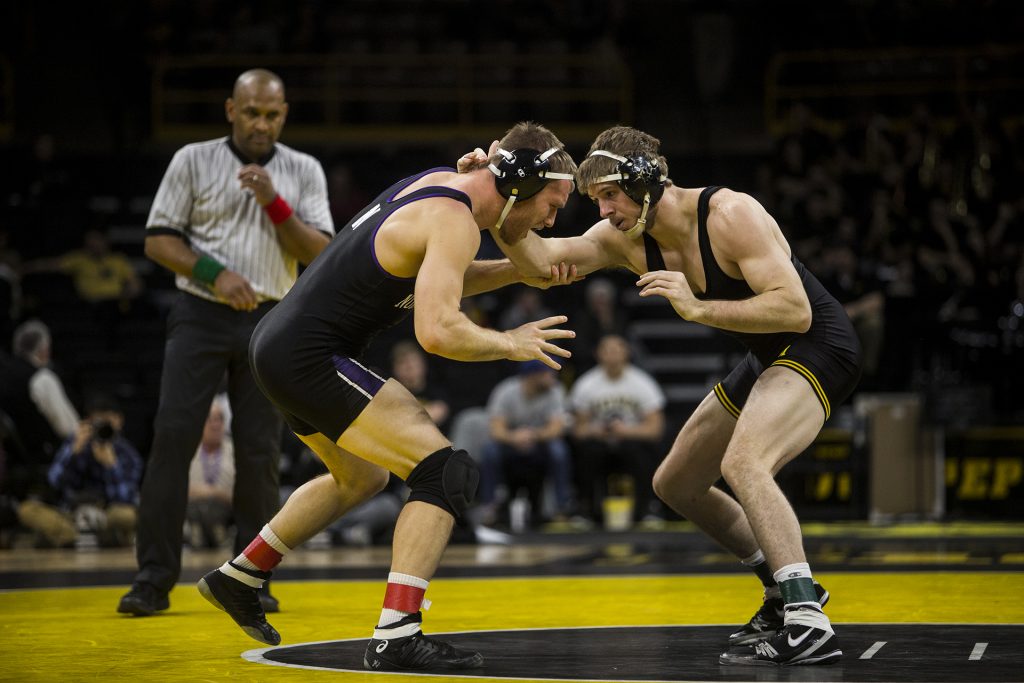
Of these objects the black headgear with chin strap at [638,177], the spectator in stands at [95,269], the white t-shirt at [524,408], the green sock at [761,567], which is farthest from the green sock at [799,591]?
the spectator in stands at [95,269]

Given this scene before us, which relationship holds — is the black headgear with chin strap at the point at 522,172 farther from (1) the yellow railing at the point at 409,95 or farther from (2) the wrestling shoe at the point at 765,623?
(1) the yellow railing at the point at 409,95

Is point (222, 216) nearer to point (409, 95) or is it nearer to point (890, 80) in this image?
point (409, 95)

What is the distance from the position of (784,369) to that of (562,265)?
0.80 meters

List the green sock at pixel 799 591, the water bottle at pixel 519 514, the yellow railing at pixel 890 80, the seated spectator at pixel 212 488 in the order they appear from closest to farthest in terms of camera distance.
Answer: the green sock at pixel 799 591, the seated spectator at pixel 212 488, the water bottle at pixel 519 514, the yellow railing at pixel 890 80

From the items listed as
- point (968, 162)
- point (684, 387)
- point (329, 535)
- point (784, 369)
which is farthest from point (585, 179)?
point (968, 162)

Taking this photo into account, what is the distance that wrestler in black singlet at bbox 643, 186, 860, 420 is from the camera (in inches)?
191

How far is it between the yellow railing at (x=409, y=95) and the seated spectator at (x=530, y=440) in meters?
6.33

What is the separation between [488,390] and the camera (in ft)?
43.8

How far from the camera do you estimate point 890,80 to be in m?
17.6

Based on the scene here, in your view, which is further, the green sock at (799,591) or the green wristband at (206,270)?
the green wristband at (206,270)

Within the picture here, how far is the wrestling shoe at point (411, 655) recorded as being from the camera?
13.9ft

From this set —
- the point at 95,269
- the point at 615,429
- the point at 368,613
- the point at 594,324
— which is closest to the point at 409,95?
the point at 95,269

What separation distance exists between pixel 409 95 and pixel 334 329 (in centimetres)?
1349

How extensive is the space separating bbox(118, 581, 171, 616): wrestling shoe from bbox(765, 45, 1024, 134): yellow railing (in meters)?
12.5
